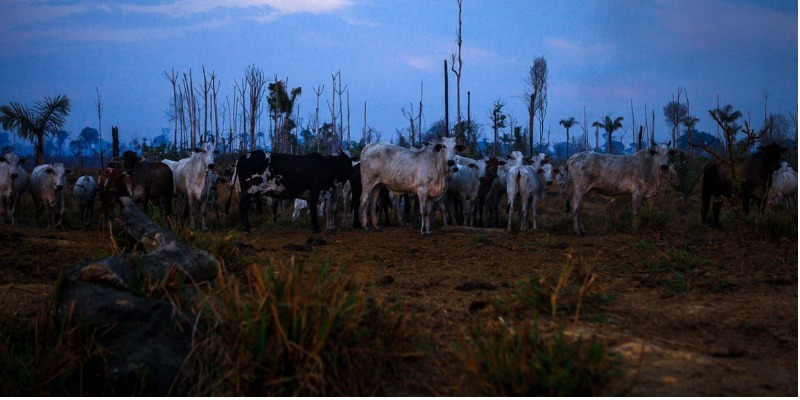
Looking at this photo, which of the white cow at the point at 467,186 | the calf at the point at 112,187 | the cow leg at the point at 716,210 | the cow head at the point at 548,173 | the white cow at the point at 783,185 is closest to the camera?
the cow leg at the point at 716,210

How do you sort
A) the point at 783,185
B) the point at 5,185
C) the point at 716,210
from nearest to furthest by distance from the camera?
1. the point at 716,210
2. the point at 5,185
3. the point at 783,185

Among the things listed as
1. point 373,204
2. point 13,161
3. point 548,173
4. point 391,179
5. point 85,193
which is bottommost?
point 373,204

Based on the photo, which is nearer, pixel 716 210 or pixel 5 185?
pixel 716 210

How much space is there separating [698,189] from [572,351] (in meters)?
26.5

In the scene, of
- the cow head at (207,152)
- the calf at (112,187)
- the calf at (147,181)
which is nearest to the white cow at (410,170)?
the cow head at (207,152)

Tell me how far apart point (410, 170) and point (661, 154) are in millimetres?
5228

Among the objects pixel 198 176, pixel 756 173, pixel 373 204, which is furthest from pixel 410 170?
pixel 756 173

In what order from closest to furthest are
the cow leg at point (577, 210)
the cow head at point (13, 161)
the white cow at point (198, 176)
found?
the cow leg at point (577, 210)
the white cow at point (198, 176)
the cow head at point (13, 161)

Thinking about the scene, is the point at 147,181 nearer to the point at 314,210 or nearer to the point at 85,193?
the point at 85,193

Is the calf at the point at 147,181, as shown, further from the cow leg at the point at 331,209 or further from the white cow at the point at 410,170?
the white cow at the point at 410,170

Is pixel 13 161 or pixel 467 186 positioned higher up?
pixel 13 161

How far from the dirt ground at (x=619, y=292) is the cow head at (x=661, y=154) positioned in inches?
78.2

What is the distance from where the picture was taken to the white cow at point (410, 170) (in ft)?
45.6

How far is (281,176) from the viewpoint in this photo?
14172 millimetres
